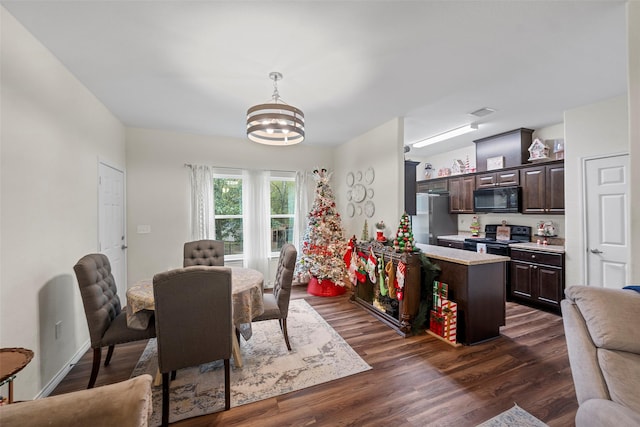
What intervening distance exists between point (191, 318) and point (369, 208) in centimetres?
315

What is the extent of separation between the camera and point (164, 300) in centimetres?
172

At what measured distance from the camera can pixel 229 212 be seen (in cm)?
465

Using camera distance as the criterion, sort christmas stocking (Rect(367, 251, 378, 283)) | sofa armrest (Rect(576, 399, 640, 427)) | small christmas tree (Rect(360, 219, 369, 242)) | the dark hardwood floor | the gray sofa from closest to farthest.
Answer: sofa armrest (Rect(576, 399, 640, 427)), the gray sofa, the dark hardwood floor, christmas stocking (Rect(367, 251, 378, 283)), small christmas tree (Rect(360, 219, 369, 242))

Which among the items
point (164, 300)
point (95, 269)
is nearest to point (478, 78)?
point (164, 300)

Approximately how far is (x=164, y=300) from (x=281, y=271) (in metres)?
1.24

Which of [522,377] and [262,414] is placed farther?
[522,377]

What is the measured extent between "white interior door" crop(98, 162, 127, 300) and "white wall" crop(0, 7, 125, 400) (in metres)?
0.34

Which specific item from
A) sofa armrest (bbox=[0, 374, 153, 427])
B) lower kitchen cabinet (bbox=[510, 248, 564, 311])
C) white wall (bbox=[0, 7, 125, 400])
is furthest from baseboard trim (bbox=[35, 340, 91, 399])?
lower kitchen cabinet (bbox=[510, 248, 564, 311])

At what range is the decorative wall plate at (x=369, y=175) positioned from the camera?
13.8ft

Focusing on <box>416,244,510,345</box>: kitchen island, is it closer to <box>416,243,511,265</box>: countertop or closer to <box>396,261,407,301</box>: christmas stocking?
<box>416,243,511,265</box>: countertop

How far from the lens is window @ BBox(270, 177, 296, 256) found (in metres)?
4.93

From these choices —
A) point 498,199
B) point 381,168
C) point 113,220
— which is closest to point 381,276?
point 381,168

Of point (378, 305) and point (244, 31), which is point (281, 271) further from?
point (244, 31)

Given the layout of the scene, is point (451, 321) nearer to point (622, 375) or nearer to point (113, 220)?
point (622, 375)
